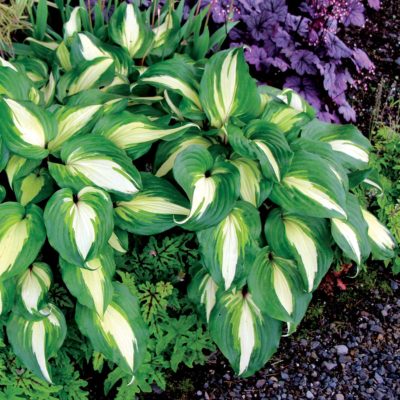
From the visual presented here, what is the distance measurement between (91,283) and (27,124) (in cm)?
50

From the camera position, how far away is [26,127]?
179cm

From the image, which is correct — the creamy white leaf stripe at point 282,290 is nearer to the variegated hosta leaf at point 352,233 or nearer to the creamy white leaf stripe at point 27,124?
the variegated hosta leaf at point 352,233

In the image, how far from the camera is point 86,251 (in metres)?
1.67

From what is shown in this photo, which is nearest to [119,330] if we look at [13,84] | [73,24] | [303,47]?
[13,84]

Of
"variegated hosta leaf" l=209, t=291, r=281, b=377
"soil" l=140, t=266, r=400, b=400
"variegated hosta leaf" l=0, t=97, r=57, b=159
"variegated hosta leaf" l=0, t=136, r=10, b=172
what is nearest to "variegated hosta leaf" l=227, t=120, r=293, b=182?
"variegated hosta leaf" l=209, t=291, r=281, b=377

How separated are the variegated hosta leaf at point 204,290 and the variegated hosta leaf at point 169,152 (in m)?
0.35

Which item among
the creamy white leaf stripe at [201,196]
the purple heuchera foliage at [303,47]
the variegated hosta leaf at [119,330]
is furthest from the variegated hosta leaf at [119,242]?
the purple heuchera foliage at [303,47]

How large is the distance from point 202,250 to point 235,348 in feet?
1.32

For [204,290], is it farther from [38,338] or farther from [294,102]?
[294,102]

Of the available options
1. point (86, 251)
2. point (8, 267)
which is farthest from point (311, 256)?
point (8, 267)

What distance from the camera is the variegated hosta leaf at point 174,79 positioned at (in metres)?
2.05

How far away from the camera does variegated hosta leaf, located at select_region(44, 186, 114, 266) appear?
1.67 metres

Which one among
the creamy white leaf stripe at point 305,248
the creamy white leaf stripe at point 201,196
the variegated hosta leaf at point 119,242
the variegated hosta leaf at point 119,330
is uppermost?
the creamy white leaf stripe at point 201,196

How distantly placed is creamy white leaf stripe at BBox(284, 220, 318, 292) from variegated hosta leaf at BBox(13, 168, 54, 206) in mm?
761
